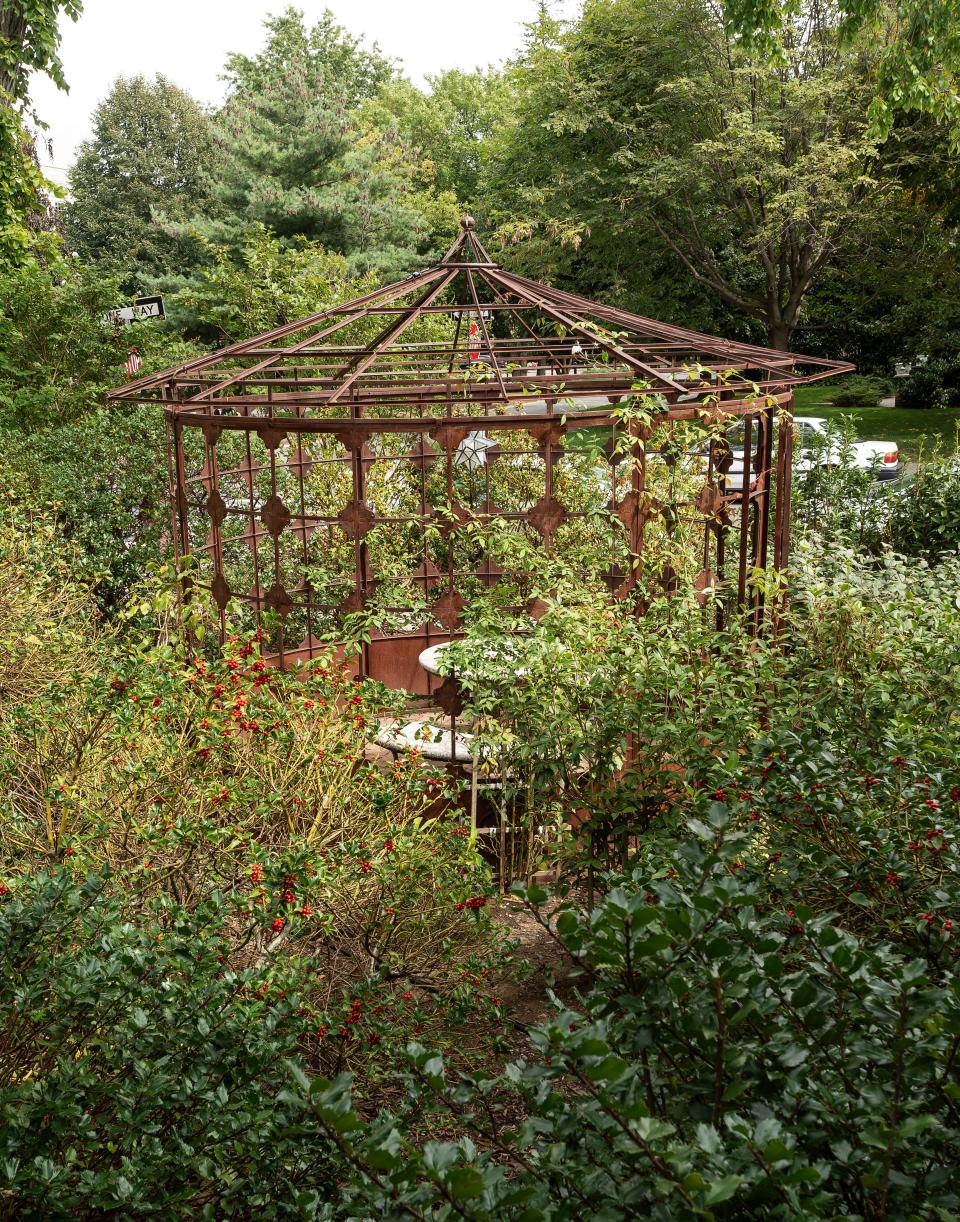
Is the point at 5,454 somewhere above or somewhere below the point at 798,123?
below

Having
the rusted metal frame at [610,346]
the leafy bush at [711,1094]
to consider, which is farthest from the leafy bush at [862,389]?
the leafy bush at [711,1094]

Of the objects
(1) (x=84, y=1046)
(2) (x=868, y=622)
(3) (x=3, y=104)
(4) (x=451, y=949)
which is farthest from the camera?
(3) (x=3, y=104)

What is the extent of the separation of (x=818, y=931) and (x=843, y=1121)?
0.34 m

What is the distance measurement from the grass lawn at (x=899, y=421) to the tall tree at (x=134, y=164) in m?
19.9

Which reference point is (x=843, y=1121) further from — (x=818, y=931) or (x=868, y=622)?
(x=868, y=622)

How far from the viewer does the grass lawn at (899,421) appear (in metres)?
23.5

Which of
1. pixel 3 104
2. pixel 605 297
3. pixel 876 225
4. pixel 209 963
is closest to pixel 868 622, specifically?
pixel 209 963

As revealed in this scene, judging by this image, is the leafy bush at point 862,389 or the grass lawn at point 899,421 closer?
the grass lawn at point 899,421

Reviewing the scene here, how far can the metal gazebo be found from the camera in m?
6.48

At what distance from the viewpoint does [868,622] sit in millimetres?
5789

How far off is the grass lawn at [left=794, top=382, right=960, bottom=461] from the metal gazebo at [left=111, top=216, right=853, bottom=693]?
47.0ft

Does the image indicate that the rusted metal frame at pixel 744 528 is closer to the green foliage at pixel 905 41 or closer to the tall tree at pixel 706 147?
the green foliage at pixel 905 41

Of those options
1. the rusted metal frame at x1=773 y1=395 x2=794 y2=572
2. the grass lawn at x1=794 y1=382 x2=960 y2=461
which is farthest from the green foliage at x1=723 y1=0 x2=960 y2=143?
the grass lawn at x1=794 y1=382 x2=960 y2=461

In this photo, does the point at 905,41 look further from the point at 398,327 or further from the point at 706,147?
the point at 706,147
